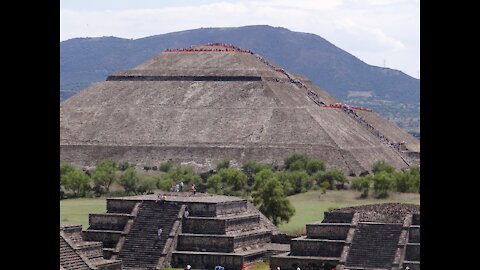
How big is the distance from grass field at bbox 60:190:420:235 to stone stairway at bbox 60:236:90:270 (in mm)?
15204

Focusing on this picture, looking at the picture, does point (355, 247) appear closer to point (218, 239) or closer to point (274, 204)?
point (218, 239)

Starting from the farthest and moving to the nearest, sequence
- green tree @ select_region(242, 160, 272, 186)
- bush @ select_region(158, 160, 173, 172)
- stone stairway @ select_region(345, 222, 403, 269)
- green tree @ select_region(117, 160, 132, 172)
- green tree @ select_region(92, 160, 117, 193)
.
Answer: green tree @ select_region(117, 160, 132, 172), bush @ select_region(158, 160, 173, 172), green tree @ select_region(242, 160, 272, 186), green tree @ select_region(92, 160, 117, 193), stone stairway @ select_region(345, 222, 403, 269)

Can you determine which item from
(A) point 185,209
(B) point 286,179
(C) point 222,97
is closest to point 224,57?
(C) point 222,97

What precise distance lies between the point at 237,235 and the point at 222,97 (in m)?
71.7

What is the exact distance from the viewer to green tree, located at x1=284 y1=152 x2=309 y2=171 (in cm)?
9715

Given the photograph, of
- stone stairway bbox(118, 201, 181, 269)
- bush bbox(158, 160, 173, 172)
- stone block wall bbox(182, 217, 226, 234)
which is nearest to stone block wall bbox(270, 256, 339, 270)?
stone block wall bbox(182, 217, 226, 234)

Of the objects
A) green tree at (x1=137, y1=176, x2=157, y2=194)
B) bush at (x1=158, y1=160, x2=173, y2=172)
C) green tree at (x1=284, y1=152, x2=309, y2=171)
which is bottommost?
green tree at (x1=137, y1=176, x2=157, y2=194)

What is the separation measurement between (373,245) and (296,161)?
53.3m

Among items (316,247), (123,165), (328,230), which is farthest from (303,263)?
(123,165)

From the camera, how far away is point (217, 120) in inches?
4550

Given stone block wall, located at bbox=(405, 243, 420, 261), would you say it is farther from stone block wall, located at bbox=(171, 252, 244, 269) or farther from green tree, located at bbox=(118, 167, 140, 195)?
green tree, located at bbox=(118, 167, 140, 195)

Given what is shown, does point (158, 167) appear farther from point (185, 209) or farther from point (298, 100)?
point (185, 209)

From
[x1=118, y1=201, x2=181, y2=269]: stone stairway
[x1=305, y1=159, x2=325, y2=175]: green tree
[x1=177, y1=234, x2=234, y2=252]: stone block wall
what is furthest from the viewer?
[x1=305, y1=159, x2=325, y2=175]: green tree

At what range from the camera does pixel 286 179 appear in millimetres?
82562
